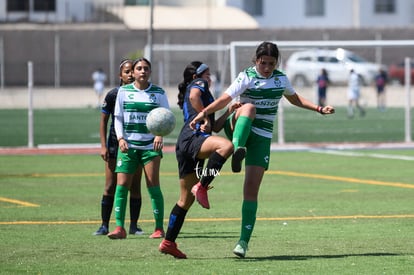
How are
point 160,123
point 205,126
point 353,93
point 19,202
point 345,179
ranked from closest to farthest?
point 205,126 → point 160,123 → point 19,202 → point 345,179 → point 353,93

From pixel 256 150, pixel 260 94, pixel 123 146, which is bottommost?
pixel 123 146

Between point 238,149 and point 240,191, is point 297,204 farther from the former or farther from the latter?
point 238,149

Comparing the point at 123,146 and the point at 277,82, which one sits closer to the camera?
the point at 277,82

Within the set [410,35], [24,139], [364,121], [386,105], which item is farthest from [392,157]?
[410,35]

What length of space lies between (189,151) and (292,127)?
24603 millimetres

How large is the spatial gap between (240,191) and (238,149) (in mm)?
8353

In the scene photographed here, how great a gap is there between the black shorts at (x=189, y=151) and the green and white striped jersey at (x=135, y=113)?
150 cm

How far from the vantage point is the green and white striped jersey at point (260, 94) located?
38.3 ft

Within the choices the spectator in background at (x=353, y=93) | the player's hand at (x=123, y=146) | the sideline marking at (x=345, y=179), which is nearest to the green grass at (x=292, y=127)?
the spectator in background at (x=353, y=93)

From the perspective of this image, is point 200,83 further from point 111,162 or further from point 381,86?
point 381,86

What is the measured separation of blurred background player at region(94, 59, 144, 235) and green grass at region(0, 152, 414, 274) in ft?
1.22

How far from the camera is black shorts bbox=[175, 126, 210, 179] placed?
460 inches

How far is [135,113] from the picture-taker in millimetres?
13383

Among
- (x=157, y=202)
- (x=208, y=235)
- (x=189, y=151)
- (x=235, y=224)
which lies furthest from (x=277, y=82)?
(x=235, y=224)
